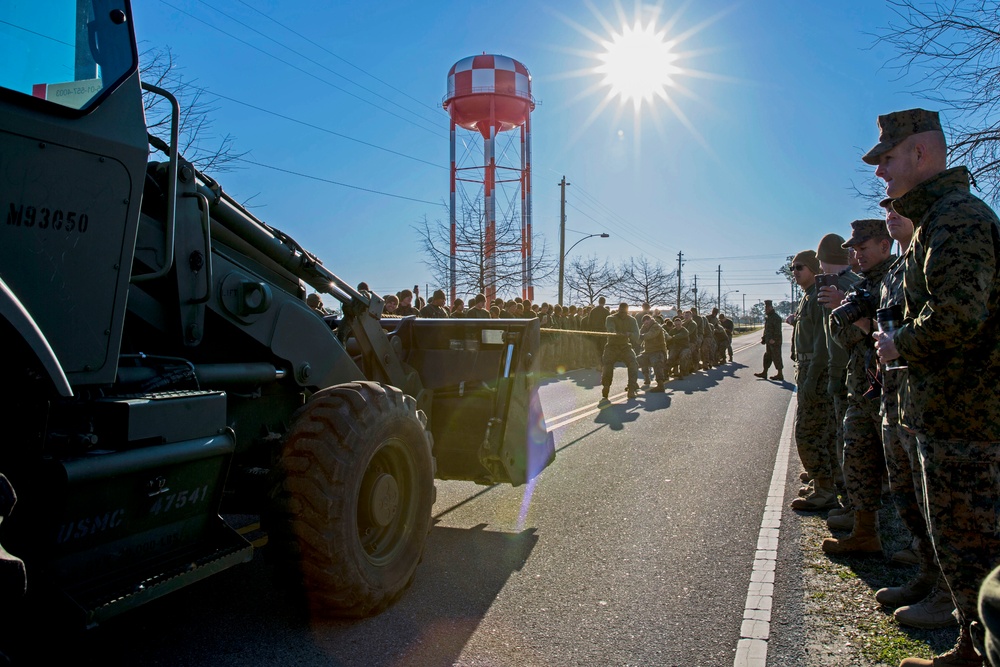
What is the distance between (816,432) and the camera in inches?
247

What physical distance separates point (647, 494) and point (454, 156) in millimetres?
31897

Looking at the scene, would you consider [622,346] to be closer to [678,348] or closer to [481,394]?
[678,348]

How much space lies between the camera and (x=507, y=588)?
13.8 feet

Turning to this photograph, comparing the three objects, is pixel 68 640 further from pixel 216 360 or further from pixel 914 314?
pixel 914 314

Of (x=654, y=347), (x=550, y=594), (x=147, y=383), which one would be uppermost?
(x=147, y=383)

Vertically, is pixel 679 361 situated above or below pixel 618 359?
below

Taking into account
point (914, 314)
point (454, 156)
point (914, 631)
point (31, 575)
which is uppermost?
point (454, 156)

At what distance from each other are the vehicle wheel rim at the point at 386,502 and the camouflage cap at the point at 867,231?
3.56 m

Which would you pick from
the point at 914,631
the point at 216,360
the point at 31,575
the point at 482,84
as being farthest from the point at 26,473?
the point at 482,84

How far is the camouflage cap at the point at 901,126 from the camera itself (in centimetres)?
328

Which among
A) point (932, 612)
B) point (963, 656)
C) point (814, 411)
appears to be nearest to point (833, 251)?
point (814, 411)

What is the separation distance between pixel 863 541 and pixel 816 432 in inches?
60.6

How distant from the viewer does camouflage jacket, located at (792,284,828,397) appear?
624cm

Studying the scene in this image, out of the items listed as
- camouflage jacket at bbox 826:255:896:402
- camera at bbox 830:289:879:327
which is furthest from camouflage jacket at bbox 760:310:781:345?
camera at bbox 830:289:879:327
